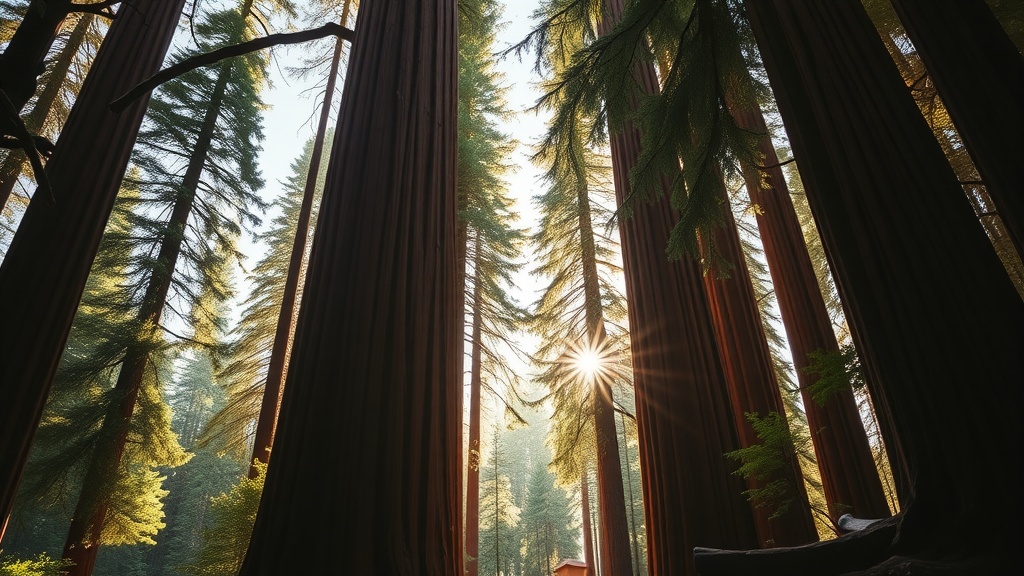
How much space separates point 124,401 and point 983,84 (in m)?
10.4

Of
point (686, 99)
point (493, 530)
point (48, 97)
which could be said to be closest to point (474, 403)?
point (686, 99)

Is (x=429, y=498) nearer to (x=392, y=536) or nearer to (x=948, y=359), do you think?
(x=392, y=536)

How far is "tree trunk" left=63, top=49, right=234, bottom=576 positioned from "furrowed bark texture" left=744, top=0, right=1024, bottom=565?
9.75 metres

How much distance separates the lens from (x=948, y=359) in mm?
1043

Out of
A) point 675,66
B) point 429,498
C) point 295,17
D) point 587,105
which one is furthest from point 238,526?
point 295,17

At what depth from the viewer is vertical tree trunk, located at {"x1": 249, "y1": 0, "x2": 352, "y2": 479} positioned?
764 cm

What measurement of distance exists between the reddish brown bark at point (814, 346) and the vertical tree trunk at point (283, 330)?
7.08 meters

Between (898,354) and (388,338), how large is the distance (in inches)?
56.5

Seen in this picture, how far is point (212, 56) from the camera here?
1.92m

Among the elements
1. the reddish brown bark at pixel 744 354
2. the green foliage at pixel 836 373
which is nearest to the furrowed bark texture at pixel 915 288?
the green foliage at pixel 836 373

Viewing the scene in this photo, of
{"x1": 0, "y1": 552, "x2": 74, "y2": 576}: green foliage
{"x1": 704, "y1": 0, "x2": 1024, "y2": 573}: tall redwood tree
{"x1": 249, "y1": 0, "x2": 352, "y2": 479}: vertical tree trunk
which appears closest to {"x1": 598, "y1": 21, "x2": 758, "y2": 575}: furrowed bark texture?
{"x1": 704, "y1": 0, "x2": 1024, "y2": 573}: tall redwood tree

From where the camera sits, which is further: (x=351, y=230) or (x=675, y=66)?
(x=675, y=66)

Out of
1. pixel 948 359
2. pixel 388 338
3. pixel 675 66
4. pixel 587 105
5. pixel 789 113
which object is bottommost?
pixel 948 359

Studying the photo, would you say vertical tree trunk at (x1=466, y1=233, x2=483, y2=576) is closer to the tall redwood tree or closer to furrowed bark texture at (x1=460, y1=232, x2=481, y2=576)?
furrowed bark texture at (x1=460, y1=232, x2=481, y2=576)
